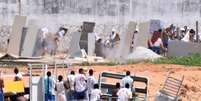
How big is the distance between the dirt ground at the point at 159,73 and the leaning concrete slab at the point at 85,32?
333cm

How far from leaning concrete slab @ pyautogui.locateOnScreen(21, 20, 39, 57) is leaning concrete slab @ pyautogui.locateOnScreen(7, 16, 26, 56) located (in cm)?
27

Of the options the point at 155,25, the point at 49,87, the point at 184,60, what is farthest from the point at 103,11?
the point at 49,87

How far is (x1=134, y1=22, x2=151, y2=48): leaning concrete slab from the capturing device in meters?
31.1

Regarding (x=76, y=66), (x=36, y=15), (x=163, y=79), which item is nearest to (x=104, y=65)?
(x=76, y=66)

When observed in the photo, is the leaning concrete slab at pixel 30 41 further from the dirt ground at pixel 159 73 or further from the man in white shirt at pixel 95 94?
the man in white shirt at pixel 95 94

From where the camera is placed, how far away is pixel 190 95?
24.3m

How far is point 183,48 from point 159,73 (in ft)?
14.9

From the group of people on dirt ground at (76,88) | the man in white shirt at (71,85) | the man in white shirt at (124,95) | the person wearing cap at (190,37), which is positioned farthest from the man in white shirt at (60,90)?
the person wearing cap at (190,37)

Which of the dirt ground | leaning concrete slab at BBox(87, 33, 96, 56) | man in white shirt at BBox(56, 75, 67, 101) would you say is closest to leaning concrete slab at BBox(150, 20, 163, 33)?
leaning concrete slab at BBox(87, 33, 96, 56)

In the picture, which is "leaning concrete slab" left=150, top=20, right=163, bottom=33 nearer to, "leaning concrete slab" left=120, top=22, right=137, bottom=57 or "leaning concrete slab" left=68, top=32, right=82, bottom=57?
"leaning concrete slab" left=120, top=22, right=137, bottom=57

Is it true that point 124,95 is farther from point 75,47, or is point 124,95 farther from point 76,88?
point 75,47

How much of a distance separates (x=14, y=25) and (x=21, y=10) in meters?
2.96

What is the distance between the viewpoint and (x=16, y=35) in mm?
30391

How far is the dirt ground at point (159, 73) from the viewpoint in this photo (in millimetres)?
24234
